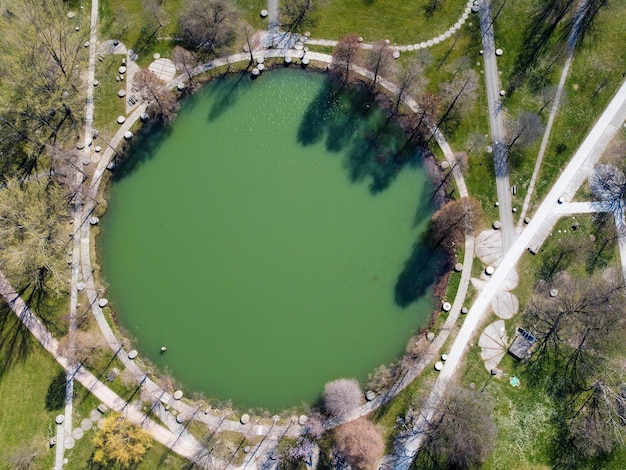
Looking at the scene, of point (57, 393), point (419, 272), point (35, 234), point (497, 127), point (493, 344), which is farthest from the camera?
point (497, 127)

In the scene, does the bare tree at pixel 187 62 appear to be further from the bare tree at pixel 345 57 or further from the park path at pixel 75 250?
the bare tree at pixel 345 57

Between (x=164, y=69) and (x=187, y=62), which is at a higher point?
(x=187, y=62)

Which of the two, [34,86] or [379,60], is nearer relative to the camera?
[379,60]

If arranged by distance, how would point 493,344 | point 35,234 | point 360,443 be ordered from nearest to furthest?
1. point 360,443
2. point 35,234
3. point 493,344

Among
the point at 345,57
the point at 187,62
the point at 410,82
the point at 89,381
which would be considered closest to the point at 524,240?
the point at 410,82

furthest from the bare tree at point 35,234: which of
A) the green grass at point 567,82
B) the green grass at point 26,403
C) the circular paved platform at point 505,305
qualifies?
the green grass at point 567,82

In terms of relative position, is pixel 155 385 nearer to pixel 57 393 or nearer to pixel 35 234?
pixel 57 393

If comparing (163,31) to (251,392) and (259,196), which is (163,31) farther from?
(251,392)
